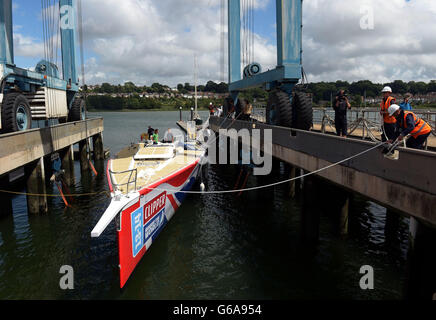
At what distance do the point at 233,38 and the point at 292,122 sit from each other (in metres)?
20.6

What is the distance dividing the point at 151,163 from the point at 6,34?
10399 mm

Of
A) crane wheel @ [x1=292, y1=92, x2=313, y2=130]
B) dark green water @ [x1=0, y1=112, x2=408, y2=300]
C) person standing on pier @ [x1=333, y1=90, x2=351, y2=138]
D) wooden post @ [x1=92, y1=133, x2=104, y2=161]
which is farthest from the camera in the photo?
wooden post @ [x1=92, y1=133, x2=104, y2=161]

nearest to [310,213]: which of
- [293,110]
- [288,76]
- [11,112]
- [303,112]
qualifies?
[303,112]

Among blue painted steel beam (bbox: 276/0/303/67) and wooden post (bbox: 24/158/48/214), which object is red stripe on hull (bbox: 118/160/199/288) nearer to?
wooden post (bbox: 24/158/48/214)

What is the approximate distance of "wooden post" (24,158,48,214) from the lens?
14.2 metres

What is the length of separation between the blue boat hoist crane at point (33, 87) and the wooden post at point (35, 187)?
1.83 m

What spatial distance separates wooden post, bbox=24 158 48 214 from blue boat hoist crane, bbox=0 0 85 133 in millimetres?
1828

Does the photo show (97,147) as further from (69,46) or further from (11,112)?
(11,112)

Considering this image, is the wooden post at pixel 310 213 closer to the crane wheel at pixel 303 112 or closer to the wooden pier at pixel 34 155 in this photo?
the crane wheel at pixel 303 112

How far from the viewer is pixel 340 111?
38.4ft

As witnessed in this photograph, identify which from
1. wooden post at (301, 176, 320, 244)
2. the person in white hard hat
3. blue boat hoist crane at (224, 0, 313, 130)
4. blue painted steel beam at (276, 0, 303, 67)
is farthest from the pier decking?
blue painted steel beam at (276, 0, 303, 67)

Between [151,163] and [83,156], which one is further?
[83,156]

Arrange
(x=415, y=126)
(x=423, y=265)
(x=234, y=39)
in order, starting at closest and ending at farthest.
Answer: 1. (x=423, y=265)
2. (x=415, y=126)
3. (x=234, y=39)

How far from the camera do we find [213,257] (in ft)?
35.8
